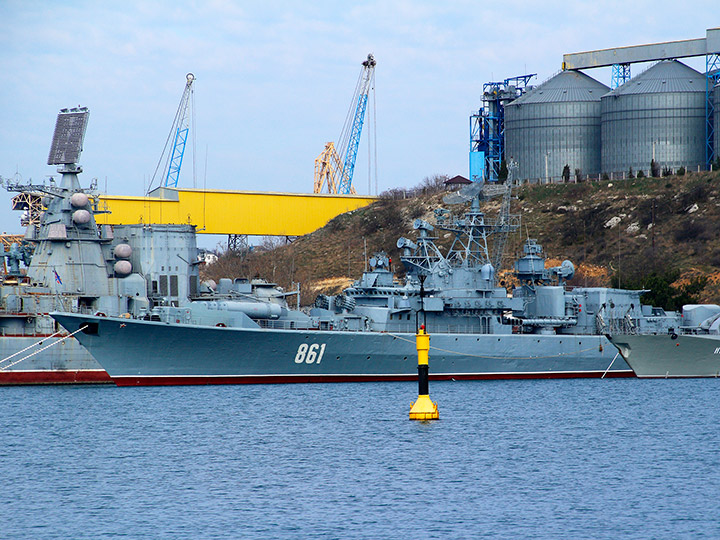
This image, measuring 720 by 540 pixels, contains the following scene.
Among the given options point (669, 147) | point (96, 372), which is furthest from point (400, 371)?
point (669, 147)

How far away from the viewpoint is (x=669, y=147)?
84562 millimetres

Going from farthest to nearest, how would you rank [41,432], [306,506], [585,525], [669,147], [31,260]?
Result: [669,147], [31,260], [41,432], [306,506], [585,525]

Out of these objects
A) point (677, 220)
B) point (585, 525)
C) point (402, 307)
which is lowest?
point (585, 525)

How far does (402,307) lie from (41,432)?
18491mm

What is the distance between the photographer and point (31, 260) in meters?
50.0

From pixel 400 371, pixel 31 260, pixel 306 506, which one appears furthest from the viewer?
pixel 31 260

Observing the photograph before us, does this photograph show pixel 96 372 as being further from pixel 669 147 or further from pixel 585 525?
pixel 669 147

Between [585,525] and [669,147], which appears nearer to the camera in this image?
[585,525]

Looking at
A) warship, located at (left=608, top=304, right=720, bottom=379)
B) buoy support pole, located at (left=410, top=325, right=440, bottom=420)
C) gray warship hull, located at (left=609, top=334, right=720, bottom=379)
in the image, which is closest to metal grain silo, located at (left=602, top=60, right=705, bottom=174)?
warship, located at (left=608, top=304, right=720, bottom=379)

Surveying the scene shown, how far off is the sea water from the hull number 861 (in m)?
2.43

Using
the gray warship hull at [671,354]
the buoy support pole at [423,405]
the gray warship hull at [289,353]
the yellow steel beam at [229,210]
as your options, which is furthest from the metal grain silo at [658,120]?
the buoy support pole at [423,405]

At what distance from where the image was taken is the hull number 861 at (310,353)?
43875 millimetres

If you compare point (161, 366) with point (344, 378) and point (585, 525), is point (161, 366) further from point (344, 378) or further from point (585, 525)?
point (585, 525)

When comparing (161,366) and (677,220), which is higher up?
(677,220)
